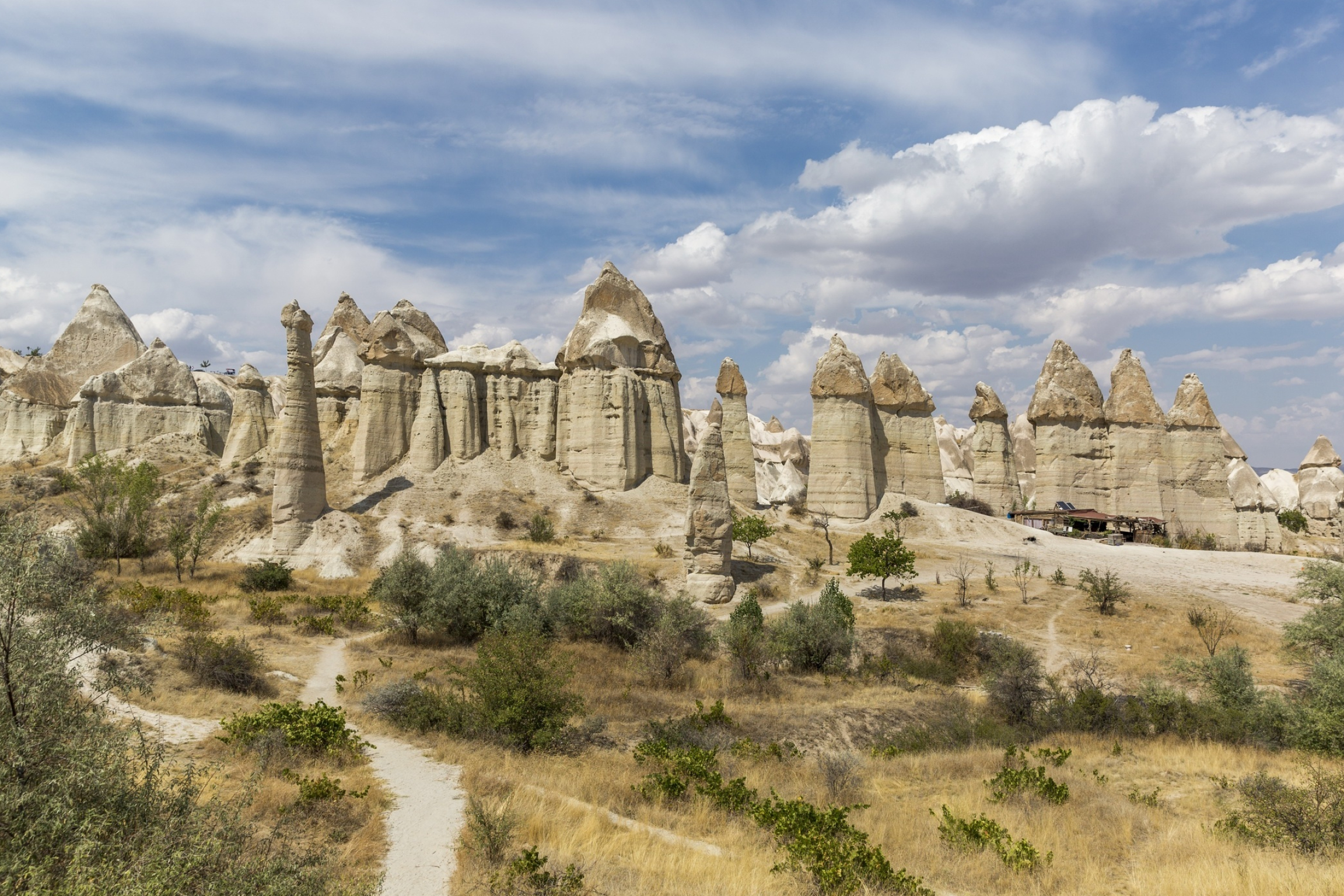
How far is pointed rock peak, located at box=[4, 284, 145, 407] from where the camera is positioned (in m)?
53.9

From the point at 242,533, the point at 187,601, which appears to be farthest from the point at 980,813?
the point at 242,533

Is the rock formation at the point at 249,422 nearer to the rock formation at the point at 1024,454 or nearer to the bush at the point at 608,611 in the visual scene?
the bush at the point at 608,611

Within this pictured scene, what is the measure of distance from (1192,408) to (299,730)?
51.6 metres

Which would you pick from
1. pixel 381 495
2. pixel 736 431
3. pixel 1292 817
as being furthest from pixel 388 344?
pixel 1292 817

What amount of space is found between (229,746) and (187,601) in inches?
523

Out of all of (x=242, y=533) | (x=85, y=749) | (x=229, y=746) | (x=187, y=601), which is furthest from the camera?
(x=242, y=533)

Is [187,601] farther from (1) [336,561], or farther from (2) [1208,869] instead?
(2) [1208,869]

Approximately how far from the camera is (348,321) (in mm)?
51875

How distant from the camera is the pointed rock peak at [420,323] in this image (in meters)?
49.9

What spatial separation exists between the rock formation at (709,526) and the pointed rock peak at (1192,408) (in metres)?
34.6

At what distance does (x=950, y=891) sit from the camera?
8156mm

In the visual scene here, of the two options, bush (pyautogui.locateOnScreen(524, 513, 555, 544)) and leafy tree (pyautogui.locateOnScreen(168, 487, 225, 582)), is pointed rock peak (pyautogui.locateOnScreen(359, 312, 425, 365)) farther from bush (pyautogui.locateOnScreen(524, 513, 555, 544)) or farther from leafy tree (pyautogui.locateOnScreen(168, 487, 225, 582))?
bush (pyautogui.locateOnScreen(524, 513, 555, 544))

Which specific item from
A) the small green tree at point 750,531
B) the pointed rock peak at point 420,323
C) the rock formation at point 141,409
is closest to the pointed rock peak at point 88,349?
the rock formation at point 141,409

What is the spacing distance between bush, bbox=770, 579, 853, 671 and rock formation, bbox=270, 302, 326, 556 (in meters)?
22.9
